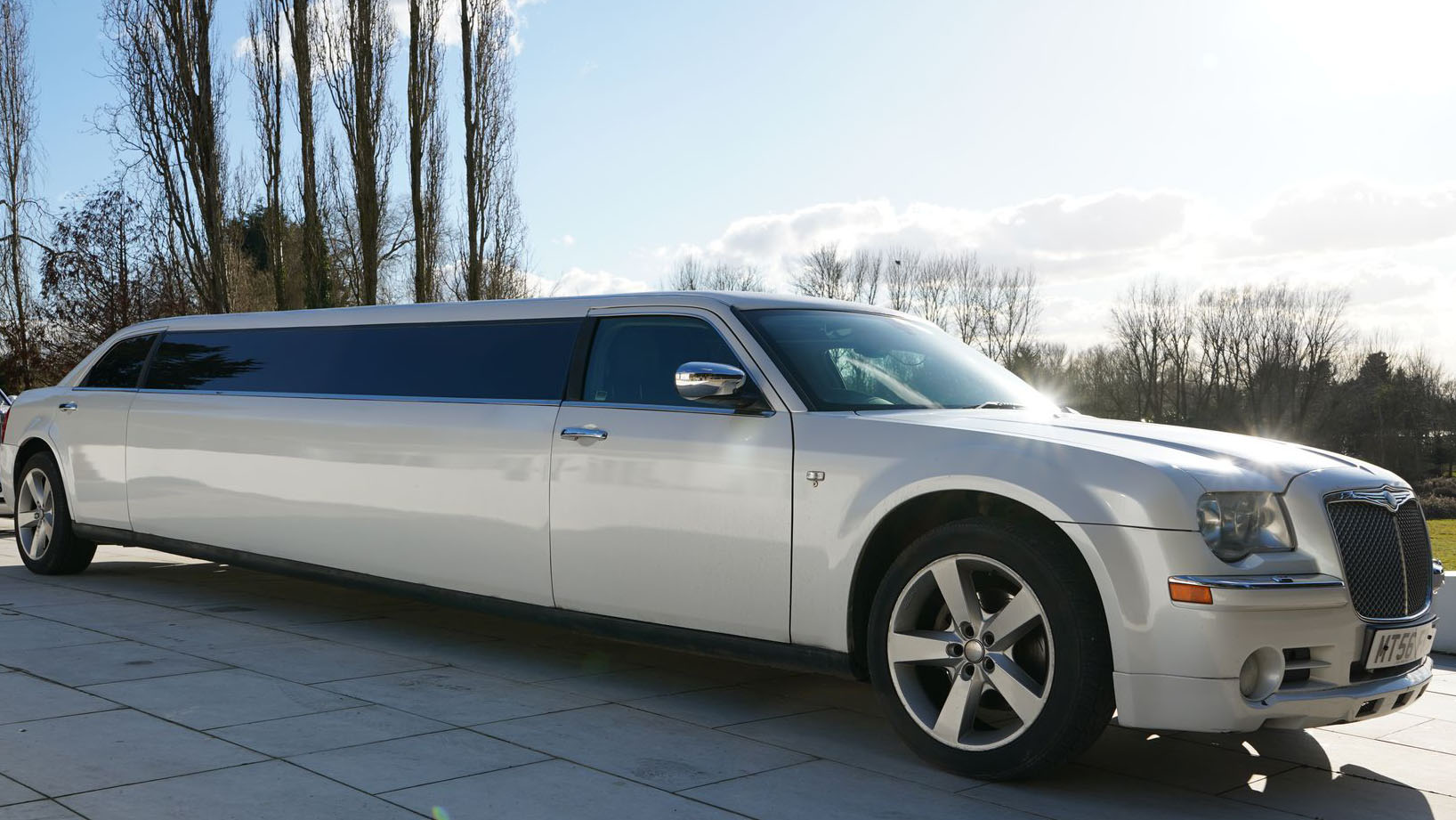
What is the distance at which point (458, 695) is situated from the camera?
5.02 meters

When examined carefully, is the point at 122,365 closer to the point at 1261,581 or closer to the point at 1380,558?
the point at 1261,581

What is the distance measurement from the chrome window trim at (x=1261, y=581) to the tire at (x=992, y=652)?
1.04ft

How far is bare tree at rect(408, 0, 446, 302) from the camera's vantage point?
25.1 metres

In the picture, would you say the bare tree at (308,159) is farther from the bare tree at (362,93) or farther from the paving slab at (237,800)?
the paving slab at (237,800)

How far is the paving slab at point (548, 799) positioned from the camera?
354 cm

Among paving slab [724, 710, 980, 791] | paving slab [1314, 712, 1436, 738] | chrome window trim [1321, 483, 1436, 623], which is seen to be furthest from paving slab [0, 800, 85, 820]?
paving slab [1314, 712, 1436, 738]

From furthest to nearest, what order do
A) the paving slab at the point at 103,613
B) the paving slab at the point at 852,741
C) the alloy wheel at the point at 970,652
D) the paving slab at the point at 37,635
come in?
the paving slab at the point at 103,613 < the paving slab at the point at 37,635 < the paving slab at the point at 852,741 < the alloy wheel at the point at 970,652

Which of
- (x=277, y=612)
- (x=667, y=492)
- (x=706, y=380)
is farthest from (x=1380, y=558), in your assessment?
(x=277, y=612)

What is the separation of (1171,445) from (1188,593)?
600 mm

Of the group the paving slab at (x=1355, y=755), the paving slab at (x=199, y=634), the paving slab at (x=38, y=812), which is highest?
the paving slab at (x=38, y=812)

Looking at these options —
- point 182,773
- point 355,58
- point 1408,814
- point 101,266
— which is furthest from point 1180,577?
point 101,266

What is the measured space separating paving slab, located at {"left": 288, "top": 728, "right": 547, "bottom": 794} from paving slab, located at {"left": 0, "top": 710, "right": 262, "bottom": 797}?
0.94ft

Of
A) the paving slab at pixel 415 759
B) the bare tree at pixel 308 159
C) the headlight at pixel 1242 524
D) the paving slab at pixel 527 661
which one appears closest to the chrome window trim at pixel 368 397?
the paving slab at pixel 527 661

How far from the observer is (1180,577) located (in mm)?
3607
